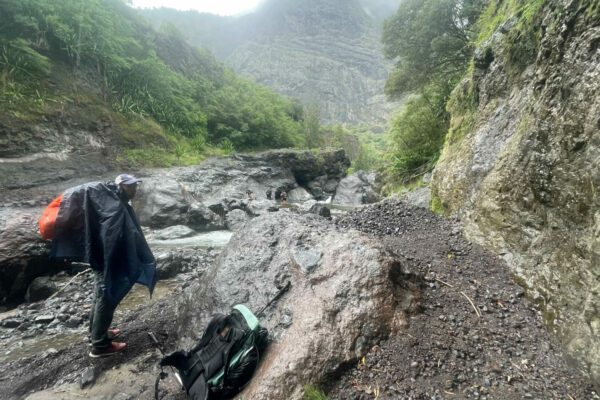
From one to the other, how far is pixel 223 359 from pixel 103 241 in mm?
1917

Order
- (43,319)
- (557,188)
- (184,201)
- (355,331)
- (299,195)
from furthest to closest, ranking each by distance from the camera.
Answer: (299,195) < (184,201) < (43,319) < (557,188) < (355,331)

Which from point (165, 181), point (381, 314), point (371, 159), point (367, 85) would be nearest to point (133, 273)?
point (381, 314)

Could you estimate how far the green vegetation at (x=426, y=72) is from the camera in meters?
11.1

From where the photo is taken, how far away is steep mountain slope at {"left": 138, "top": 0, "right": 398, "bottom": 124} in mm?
128125

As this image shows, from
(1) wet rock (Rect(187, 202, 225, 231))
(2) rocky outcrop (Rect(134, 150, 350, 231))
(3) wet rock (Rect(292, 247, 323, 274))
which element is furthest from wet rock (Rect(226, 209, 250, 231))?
(3) wet rock (Rect(292, 247, 323, 274))

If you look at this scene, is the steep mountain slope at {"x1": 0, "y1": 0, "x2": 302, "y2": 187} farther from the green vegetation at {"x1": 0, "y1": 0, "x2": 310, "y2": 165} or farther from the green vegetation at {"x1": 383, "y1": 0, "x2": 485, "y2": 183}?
the green vegetation at {"x1": 383, "y1": 0, "x2": 485, "y2": 183}

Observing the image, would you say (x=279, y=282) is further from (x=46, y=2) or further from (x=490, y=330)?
(x=46, y=2)

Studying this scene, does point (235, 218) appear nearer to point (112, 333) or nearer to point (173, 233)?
point (173, 233)

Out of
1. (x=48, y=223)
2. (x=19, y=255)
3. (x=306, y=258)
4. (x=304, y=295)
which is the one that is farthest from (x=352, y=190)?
(x=48, y=223)

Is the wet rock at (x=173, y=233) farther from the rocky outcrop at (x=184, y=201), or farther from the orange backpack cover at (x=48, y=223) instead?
the orange backpack cover at (x=48, y=223)

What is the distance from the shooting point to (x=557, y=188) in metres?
2.93

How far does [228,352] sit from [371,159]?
6313 centimetres

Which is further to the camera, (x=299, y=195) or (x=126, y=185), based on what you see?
(x=299, y=195)

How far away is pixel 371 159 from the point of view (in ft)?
207
